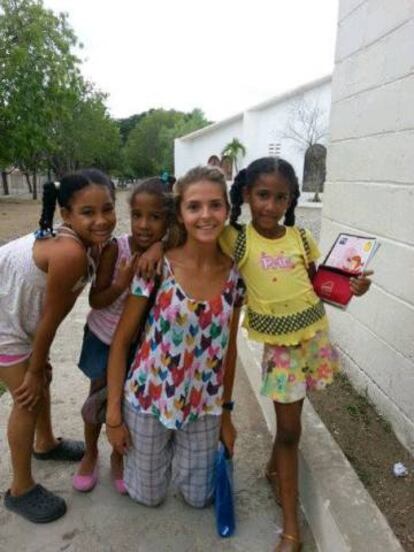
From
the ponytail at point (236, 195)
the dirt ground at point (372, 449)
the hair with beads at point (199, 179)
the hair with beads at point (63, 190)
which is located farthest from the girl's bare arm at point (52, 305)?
the dirt ground at point (372, 449)

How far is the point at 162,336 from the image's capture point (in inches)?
83.5

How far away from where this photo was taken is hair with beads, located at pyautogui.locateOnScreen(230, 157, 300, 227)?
203 cm

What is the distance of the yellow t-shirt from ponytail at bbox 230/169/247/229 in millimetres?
133

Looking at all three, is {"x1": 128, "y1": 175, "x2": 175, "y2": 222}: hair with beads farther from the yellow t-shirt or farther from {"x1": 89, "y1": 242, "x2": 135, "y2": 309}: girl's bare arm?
the yellow t-shirt

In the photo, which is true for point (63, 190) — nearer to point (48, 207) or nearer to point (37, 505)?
point (48, 207)

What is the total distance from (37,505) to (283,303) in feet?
4.77

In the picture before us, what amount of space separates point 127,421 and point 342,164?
2.42 m

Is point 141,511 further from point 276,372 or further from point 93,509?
point 276,372

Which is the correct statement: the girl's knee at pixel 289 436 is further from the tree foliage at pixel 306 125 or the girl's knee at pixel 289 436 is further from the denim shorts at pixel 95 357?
the tree foliage at pixel 306 125

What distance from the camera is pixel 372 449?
2.65m

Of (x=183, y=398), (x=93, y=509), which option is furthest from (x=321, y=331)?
(x=93, y=509)

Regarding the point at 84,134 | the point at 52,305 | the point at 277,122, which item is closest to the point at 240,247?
the point at 52,305

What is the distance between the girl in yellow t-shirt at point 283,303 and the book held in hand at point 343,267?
7cm

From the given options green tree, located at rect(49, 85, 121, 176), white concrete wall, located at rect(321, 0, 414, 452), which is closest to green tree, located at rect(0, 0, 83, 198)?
white concrete wall, located at rect(321, 0, 414, 452)
